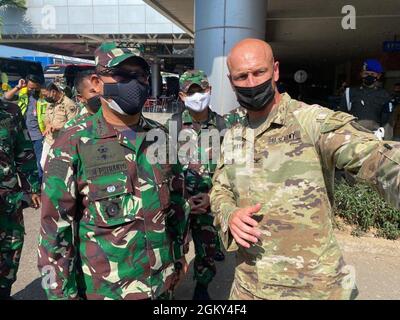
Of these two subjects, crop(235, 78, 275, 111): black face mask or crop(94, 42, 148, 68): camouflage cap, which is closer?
crop(235, 78, 275, 111): black face mask

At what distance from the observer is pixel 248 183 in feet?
5.22

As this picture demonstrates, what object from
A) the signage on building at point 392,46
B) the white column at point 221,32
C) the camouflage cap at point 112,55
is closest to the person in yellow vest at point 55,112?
the white column at point 221,32

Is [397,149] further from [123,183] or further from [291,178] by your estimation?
[123,183]

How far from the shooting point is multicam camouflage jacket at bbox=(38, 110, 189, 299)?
159 cm

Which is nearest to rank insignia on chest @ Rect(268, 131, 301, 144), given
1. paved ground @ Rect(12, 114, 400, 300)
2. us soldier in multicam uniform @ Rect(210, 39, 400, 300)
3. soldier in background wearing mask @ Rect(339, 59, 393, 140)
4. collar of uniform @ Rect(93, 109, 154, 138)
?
us soldier in multicam uniform @ Rect(210, 39, 400, 300)

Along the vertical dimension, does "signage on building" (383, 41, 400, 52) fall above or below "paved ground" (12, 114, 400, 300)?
above

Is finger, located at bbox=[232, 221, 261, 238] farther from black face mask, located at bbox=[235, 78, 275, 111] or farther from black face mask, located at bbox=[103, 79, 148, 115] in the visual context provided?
black face mask, located at bbox=[103, 79, 148, 115]

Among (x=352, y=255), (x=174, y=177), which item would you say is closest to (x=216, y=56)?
(x=352, y=255)

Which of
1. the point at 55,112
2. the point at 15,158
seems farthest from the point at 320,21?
the point at 15,158

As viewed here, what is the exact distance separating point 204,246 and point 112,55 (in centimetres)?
188

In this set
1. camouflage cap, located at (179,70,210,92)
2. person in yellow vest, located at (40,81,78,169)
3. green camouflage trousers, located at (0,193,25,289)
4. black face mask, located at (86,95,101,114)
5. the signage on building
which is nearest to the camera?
green camouflage trousers, located at (0,193,25,289)

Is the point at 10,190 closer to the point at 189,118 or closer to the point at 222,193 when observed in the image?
the point at 189,118

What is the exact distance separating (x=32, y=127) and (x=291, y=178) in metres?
5.56

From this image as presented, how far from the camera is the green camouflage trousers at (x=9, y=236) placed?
266 cm
